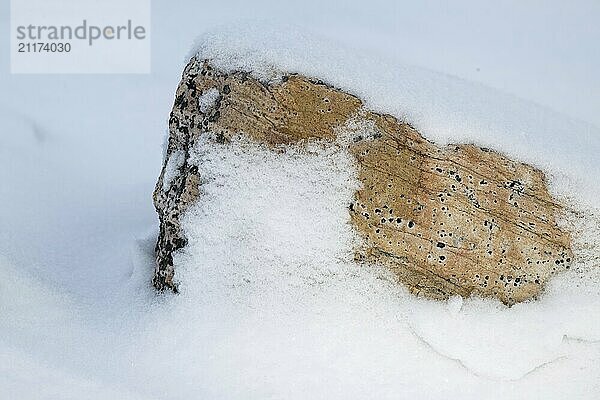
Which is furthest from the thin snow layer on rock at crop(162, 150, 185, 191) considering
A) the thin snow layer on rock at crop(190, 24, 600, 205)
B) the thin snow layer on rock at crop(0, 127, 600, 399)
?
the thin snow layer on rock at crop(190, 24, 600, 205)

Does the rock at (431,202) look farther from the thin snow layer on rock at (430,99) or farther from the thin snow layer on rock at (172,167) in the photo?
the thin snow layer on rock at (172,167)

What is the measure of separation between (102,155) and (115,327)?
0.91 meters

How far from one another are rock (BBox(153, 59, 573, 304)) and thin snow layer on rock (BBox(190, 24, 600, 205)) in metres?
0.02

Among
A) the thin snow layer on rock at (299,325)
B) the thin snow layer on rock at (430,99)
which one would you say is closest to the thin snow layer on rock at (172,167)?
the thin snow layer on rock at (299,325)

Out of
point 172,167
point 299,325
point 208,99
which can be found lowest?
point 299,325

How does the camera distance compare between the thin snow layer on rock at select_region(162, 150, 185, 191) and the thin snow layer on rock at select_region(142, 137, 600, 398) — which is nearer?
the thin snow layer on rock at select_region(142, 137, 600, 398)

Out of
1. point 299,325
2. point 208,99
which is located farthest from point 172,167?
point 299,325

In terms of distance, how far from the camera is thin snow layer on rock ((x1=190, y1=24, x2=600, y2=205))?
1293mm

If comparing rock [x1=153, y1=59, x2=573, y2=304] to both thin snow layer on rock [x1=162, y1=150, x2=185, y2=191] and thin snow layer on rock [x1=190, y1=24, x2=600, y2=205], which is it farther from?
thin snow layer on rock [x1=162, y1=150, x2=185, y2=191]

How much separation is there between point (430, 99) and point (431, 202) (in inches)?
7.0

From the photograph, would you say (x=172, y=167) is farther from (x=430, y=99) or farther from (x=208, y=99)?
(x=430, y=99)

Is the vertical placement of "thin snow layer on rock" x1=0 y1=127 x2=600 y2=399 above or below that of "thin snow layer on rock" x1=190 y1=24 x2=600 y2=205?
below

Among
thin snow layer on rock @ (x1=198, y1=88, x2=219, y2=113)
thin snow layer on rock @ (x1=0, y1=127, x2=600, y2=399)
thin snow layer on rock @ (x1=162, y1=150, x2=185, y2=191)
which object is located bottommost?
thin snow layer on rock @ (x1=0, y1=127, x2=600, y2=399)

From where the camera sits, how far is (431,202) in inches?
50.2
